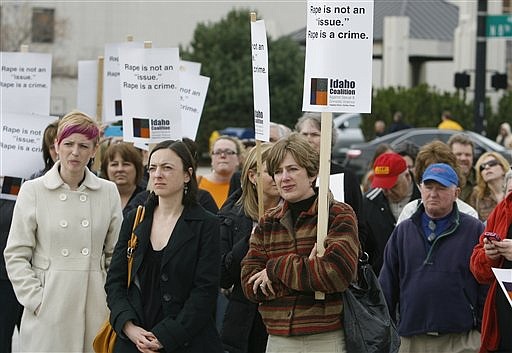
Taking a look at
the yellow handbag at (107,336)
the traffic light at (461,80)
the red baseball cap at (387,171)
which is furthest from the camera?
the traffic light at (461,80)

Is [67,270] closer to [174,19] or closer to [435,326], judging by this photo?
[435,326]

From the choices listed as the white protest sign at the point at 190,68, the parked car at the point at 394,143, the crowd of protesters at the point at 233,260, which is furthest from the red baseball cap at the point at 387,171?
the parked car at the point at 394,143

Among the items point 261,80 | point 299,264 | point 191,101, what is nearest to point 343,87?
point 299,264

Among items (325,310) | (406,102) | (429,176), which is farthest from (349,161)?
(325,310)

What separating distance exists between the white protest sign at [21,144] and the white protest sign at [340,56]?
373 centimetres

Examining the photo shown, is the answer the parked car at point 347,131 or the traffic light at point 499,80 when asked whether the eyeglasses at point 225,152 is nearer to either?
the traffic light at point 499,80

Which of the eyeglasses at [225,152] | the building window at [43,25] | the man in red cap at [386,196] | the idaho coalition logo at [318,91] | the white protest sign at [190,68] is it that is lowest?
the man in red cap at [386,196]

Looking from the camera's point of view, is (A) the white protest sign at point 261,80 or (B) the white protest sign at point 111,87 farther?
(B) the white protest sign at point 111,87

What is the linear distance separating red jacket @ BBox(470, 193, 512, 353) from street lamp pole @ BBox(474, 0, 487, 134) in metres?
18.9

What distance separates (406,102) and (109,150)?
31835mm

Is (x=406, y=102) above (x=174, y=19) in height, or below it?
below

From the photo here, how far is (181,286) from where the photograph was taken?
667 centimetres

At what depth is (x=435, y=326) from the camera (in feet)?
25.0

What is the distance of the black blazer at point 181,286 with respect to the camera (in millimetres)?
6605
